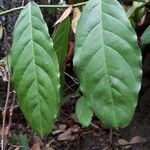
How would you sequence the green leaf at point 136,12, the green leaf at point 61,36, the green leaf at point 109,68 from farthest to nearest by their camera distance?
the green leaf at point 136,12
the green leaf at point 61,36
the green leaf at point 109,68

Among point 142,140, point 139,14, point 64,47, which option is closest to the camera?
point 64,47

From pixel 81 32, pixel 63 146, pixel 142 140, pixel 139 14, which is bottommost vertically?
pixel 63 146

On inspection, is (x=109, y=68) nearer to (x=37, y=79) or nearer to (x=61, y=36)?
(x=37, y=79)

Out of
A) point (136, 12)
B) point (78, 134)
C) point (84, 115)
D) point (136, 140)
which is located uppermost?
point (136, 12)

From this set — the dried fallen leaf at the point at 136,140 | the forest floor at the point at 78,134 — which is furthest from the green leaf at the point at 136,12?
the dried fallen leaf at the point at 136,140

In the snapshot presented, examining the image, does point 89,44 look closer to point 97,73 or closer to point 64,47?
point 97,73

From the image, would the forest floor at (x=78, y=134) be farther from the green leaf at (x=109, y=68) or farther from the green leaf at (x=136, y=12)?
the green leaf at (x=109, y=68)

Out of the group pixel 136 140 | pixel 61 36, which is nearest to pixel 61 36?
pixel 61 36

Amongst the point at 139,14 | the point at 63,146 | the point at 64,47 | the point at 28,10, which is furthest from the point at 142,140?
the point at 28,10
